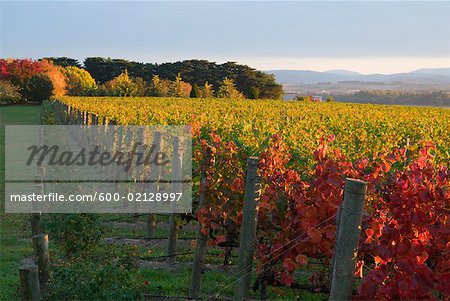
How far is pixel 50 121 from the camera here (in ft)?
87.3

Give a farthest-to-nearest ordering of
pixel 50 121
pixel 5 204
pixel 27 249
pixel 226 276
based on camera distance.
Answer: pixel 50 121 → pixel 5 204 → pixel 27 249 → pixel 226 276

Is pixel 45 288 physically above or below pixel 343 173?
below

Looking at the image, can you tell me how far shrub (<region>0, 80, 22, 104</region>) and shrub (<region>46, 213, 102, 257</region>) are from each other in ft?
182

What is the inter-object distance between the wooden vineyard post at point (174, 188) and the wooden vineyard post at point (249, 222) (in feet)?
10.2

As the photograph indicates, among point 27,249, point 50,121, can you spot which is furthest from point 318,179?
point 50,121

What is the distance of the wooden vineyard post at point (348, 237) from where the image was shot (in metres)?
3.51

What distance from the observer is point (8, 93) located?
6084 centimetres

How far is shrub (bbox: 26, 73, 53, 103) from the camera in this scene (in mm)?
64062

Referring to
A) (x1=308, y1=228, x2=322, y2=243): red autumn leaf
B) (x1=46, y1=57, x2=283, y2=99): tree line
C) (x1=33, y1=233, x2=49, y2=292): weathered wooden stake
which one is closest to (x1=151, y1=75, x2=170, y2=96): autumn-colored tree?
(x1=46, y1=57, x2=283, y2=99): tree line

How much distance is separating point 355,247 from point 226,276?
192 inches

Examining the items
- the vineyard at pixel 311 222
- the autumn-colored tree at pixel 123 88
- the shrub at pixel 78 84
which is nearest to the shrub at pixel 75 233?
the vineyard at pixel 311 222

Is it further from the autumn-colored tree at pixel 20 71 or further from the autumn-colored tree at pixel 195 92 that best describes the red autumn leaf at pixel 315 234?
the autumn-colored tree at pixel 20 71

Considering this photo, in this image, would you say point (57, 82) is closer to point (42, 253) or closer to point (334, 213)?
point (42, 253)

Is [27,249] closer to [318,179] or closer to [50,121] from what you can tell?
[318,179]
